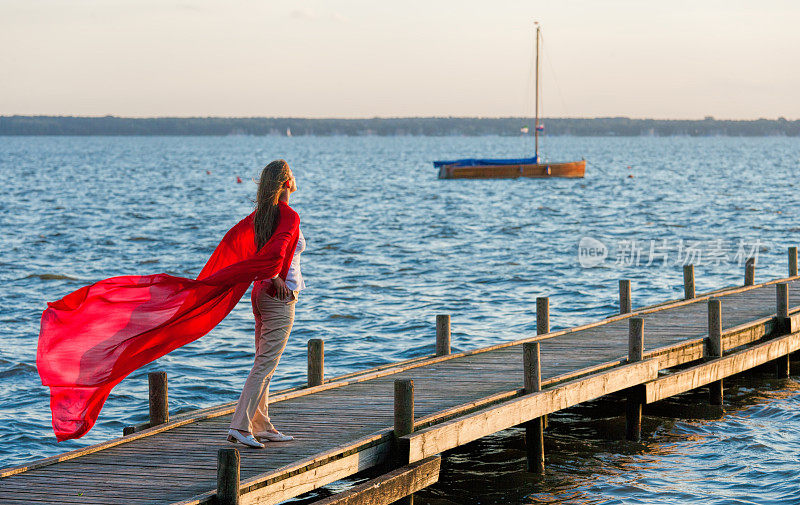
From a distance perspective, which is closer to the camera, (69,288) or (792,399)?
(792,399)

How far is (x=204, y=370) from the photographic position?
1838 centimetres

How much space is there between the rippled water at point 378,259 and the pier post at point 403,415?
10.2 feet

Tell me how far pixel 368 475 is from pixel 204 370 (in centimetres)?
747

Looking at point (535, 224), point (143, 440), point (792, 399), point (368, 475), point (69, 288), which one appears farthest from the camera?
point (535, 224)

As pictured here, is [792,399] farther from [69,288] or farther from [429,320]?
[69,288]

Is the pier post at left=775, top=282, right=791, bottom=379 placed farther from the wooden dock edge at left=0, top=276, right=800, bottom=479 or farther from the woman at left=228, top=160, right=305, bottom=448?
the woman at left=228, top=160, right=305, bottom=448

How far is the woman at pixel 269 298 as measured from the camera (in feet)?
27.3

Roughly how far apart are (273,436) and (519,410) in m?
2.87

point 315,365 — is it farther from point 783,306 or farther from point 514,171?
point 514,171

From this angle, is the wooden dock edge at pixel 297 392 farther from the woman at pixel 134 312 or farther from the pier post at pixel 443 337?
the woman at pixel 134 312

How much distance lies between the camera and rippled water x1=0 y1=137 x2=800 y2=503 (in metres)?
17.9

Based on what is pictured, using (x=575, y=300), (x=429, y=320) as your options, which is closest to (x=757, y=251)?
(x=575, y=300)

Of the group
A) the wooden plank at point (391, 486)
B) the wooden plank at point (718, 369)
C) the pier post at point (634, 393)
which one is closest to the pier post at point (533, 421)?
the pier post at point (634, 393)

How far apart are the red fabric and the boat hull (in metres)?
76.5
